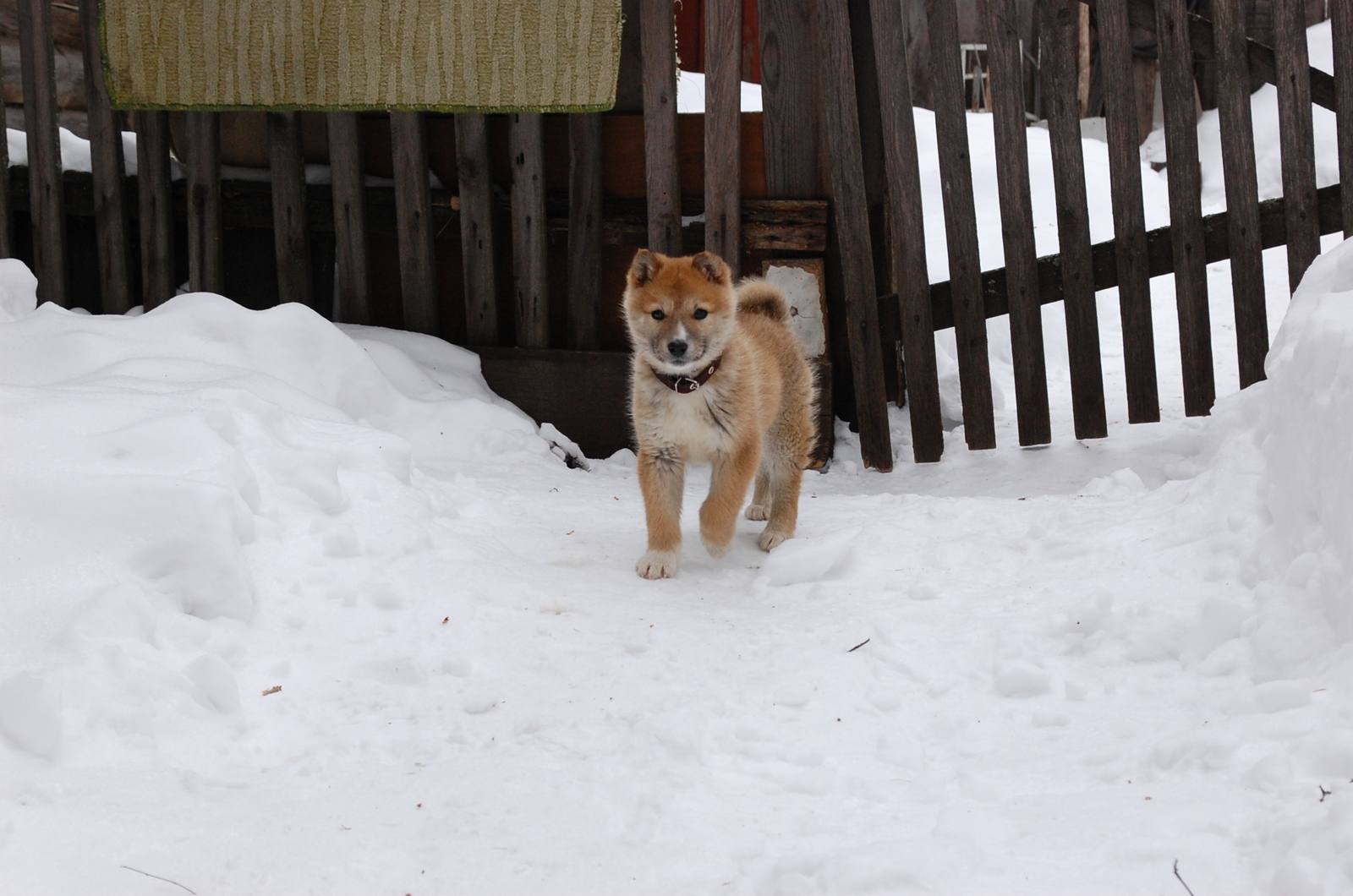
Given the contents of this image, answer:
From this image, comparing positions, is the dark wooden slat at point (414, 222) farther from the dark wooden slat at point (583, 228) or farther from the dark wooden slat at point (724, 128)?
the dark wooden slat at point (724, 128)

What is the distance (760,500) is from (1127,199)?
229 cm

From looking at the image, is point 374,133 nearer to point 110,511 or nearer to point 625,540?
point 625,540

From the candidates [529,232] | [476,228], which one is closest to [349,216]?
[476,228]

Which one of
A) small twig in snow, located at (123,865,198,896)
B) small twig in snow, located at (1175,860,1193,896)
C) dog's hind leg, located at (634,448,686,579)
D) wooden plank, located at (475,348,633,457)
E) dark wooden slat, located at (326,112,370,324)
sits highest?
dark wooden slat, located at (326,112,370,324)

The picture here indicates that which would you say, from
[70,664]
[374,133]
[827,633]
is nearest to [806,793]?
[827,633]

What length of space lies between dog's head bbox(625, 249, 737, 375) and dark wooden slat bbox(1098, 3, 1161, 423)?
2.09 metres

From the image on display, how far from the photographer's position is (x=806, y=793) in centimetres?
250

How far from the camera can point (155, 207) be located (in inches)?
241

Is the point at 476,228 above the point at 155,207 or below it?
below

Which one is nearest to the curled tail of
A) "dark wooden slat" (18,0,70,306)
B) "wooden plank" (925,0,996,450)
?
"wooden plank" (925,0,996,450)

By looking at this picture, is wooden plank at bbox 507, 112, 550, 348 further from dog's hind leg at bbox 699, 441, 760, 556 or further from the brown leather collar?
dog's hind leg at bbox 699, 441, 760, 556

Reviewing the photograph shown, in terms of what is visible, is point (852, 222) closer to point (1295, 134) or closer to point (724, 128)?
point (724, 128)

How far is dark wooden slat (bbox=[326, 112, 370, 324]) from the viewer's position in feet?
19.1

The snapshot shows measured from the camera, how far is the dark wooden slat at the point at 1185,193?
199 inches
